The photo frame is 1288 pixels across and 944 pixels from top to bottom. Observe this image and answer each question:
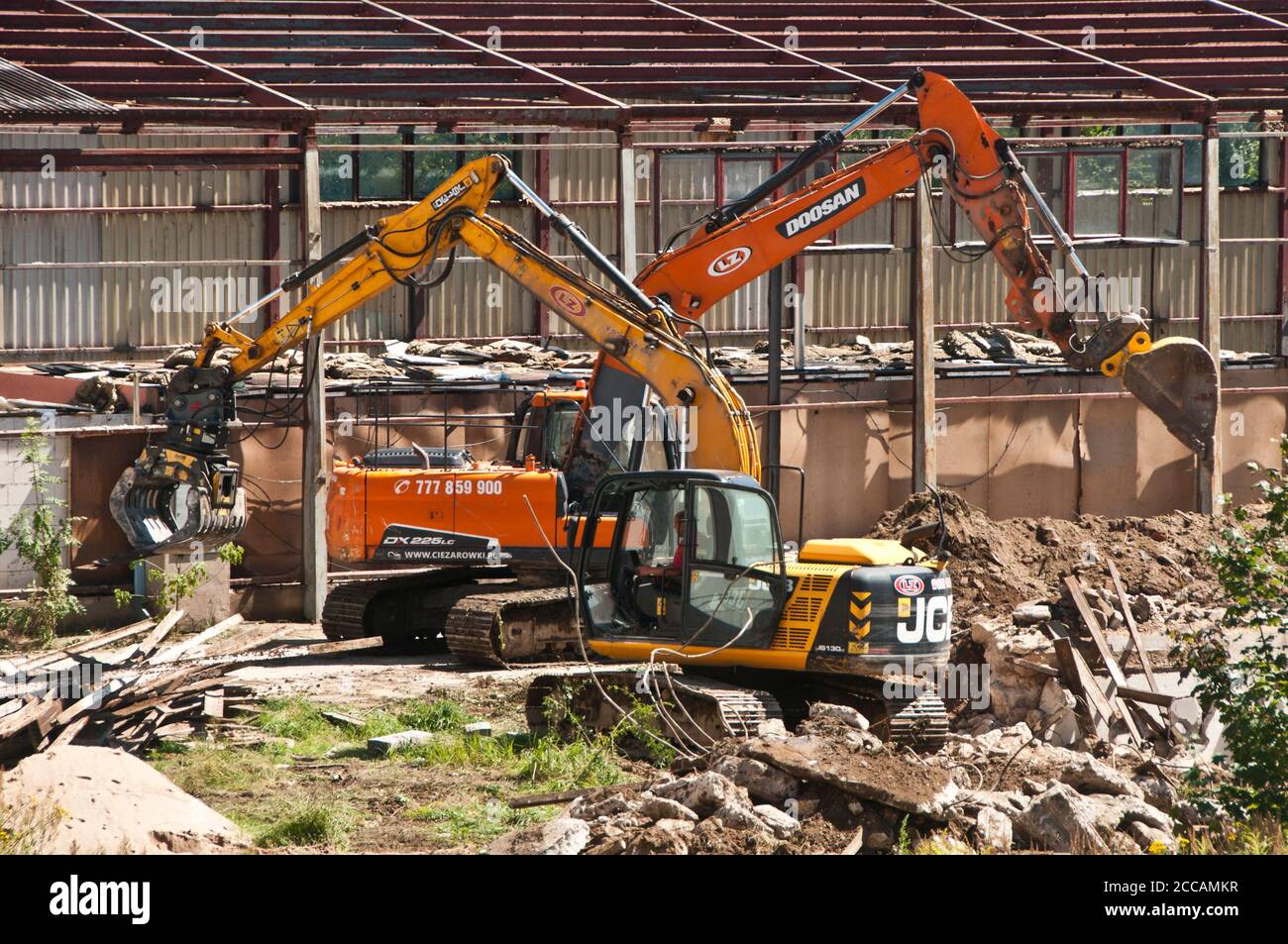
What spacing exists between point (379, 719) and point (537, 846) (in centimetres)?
450

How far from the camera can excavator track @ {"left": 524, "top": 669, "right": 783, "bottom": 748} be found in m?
12.6

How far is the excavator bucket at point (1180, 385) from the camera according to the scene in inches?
713

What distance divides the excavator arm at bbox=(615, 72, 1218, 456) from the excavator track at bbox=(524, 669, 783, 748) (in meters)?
5.08

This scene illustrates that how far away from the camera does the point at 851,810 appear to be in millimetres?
10414

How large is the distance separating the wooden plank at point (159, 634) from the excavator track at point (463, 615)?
57.5 inches

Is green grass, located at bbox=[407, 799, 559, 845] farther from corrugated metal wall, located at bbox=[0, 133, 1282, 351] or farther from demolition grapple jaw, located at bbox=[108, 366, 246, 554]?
corrugated metal wall, located at bbox=[0, 133, 1282, 351]

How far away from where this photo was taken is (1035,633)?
14602mm

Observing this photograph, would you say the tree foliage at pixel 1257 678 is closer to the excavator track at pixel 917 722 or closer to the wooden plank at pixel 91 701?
the excavator track at pixel 917 722

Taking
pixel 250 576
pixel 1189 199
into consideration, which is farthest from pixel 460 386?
pixel 1189 199

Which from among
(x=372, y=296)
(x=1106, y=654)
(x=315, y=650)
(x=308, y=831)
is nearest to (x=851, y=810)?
(x=308, y=831)

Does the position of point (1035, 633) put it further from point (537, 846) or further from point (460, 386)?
point (460, 386)

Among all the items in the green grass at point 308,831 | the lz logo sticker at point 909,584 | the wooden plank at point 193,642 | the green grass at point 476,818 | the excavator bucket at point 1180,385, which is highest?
the excavator bucket at point 1180,385

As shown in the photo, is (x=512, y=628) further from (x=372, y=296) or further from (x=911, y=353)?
(x=911, y=353)

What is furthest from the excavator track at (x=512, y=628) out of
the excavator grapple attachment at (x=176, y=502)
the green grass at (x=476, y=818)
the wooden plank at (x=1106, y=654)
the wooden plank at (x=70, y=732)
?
the wooden plank at (x=1106, y=654)
